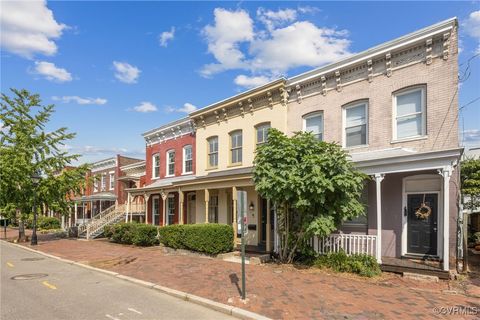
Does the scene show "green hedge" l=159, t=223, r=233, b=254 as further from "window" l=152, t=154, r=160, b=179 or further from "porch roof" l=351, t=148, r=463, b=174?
"window" l=152, t=154, r=160, b=179

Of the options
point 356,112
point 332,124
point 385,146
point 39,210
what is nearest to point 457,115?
point 385,146

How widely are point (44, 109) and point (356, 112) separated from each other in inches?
848

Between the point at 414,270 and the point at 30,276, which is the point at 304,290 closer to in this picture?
the point at 414,270

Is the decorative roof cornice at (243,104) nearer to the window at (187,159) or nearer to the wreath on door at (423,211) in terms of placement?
the window at (187,159)

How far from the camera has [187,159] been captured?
2294 centimetres

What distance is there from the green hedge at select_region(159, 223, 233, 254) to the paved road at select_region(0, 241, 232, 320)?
4.24m

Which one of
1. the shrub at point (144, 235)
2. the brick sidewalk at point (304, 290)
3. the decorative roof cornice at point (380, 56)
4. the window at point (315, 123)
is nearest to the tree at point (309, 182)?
the brick sidewalk at point (304, 290)

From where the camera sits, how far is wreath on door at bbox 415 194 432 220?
1141 centimetres

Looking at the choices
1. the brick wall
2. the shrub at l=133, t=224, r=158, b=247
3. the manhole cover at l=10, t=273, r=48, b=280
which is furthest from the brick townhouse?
the manhole cover at l=10, t=273, r=48, b=280

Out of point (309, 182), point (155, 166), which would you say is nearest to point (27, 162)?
point (155, 166)

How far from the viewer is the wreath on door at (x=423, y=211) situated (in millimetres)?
11414

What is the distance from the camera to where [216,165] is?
20.2 meters

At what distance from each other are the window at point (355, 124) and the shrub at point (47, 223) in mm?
34995

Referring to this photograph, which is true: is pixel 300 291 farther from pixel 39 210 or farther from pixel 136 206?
pixel 39 210
